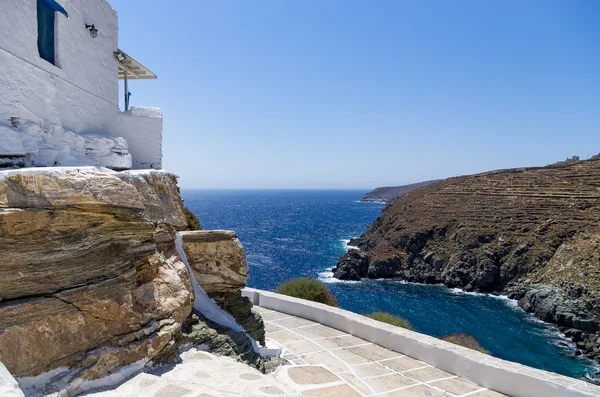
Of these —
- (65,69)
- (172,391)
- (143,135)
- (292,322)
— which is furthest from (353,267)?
(172,391)

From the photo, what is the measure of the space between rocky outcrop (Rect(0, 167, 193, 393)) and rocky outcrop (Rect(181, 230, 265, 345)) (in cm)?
100

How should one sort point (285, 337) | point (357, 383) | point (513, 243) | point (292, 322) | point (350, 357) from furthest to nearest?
point (513, 243), point (292, 322), point (285, 337), point (350, 357), point (357, 383)

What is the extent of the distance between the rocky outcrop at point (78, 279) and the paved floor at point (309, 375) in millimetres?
407

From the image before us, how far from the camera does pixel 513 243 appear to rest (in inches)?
1607

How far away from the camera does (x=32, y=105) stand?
564 cm

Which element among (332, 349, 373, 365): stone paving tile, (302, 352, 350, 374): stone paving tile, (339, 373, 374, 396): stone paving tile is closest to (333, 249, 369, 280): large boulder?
(332, 349, 373, 365): stone paving tile

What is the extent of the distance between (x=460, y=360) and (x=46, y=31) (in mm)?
7523

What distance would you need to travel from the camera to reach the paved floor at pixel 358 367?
5.59 meters

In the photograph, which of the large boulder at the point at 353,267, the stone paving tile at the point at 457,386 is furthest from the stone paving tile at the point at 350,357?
the large boulder at the point at 353,267

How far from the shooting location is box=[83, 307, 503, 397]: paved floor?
4102 mm

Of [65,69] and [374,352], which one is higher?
[65,69]

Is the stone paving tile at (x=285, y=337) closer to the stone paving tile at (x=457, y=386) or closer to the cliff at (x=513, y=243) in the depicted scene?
the stone paving tile at (x=457, y=386)

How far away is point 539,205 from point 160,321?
158 feet

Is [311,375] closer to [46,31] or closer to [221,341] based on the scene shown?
[221,341]
